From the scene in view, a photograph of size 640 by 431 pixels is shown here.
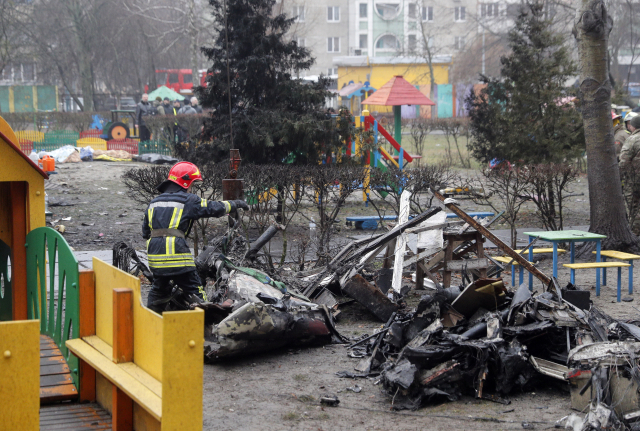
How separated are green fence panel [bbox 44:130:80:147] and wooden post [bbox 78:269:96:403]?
71.4 ft

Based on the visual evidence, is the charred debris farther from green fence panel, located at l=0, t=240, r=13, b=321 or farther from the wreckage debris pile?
green fence panel, located at l=0, t=240, r=13, b=321

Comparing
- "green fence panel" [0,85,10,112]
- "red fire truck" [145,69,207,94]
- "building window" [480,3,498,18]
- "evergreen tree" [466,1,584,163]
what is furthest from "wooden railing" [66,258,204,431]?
"green fence panel" [0,85,10,112]

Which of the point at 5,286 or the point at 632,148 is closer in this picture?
the point at 5,286

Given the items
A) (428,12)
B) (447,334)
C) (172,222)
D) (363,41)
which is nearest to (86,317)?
(172,222)

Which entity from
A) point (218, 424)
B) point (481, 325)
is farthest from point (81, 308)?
point (481, 325)

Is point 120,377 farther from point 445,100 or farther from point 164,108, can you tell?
point 445,100

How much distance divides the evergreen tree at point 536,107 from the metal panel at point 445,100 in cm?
3430

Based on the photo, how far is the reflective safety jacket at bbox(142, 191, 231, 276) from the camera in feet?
18.2

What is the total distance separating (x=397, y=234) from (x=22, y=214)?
12.3 feet

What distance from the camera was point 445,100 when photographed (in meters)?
Answer: 48.0

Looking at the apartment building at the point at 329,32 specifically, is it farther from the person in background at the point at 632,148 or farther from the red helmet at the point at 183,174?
the red helmet at the point at 183,174

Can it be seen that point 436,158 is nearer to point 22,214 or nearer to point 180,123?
point 180,123

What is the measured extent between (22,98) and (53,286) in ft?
161

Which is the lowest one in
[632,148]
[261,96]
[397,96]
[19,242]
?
[19,242]
